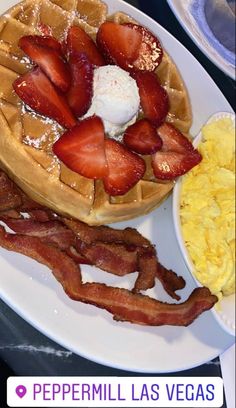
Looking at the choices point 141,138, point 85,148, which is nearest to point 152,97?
point 141,138

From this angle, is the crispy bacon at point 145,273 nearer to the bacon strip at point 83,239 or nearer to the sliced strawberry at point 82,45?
the bacon strip at point 83,239

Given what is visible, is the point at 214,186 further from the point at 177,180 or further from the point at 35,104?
the point at 35,104

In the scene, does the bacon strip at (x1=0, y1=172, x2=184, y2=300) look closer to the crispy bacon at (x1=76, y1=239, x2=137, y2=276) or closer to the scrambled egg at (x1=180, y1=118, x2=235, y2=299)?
the crispy bacon at (x1=76, y1=239, x2=137, y2=276)

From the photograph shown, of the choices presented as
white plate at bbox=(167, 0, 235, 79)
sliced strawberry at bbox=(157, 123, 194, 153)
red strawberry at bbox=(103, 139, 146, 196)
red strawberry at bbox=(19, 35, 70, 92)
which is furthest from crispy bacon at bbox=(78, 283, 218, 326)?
white plate at bbox=(167, 0, 235, 79)

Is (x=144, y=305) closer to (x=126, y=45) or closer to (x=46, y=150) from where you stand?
(x=46, y=150)

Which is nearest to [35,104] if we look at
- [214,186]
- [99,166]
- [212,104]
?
[99,166]
